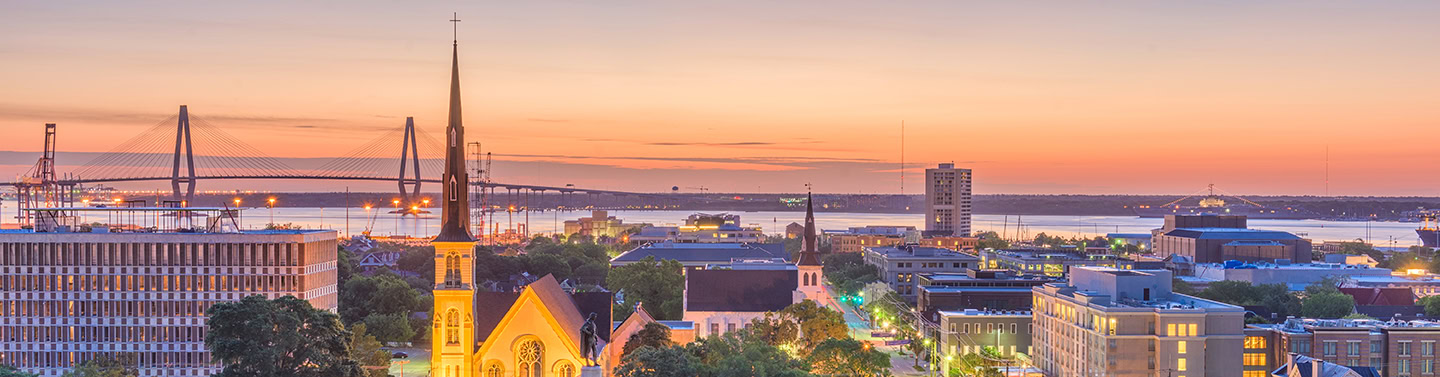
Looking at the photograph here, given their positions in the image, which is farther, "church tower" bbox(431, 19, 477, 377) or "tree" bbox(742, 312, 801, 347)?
"tree" bbox(742, 312, 801, 347)

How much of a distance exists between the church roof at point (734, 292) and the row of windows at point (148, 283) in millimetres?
27791

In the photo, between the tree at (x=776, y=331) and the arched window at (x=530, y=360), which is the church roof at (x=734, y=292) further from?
the arched window at (x=530, y=360)

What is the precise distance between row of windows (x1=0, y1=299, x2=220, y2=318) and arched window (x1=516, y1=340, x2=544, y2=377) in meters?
34.2

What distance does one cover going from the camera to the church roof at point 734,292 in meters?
91.1

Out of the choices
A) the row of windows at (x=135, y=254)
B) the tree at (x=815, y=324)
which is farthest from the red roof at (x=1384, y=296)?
the row of windows at (x=135, y=254)

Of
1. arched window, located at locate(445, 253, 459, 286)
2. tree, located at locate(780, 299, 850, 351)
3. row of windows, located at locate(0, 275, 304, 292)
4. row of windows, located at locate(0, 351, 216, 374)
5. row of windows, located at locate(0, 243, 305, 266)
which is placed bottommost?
row of windows, located at locate(0, 351, 216, 374)

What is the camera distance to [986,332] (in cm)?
9638

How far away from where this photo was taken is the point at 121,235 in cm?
7906

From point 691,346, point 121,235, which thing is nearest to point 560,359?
point 691,346

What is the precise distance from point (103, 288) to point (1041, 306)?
Answer: 6444 cm

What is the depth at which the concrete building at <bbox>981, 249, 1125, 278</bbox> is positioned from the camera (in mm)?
157500

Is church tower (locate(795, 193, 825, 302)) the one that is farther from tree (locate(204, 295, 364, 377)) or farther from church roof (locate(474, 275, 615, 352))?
tree (locate(204, 295, 364, 377))

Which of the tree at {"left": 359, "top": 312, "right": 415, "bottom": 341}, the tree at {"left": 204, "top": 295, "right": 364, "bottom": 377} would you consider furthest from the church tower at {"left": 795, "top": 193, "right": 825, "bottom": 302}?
the tree at {"left": 204, "top": 295, "right": 364, "bottom": 377}

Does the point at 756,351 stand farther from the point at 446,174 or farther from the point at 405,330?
the point at 405,330
